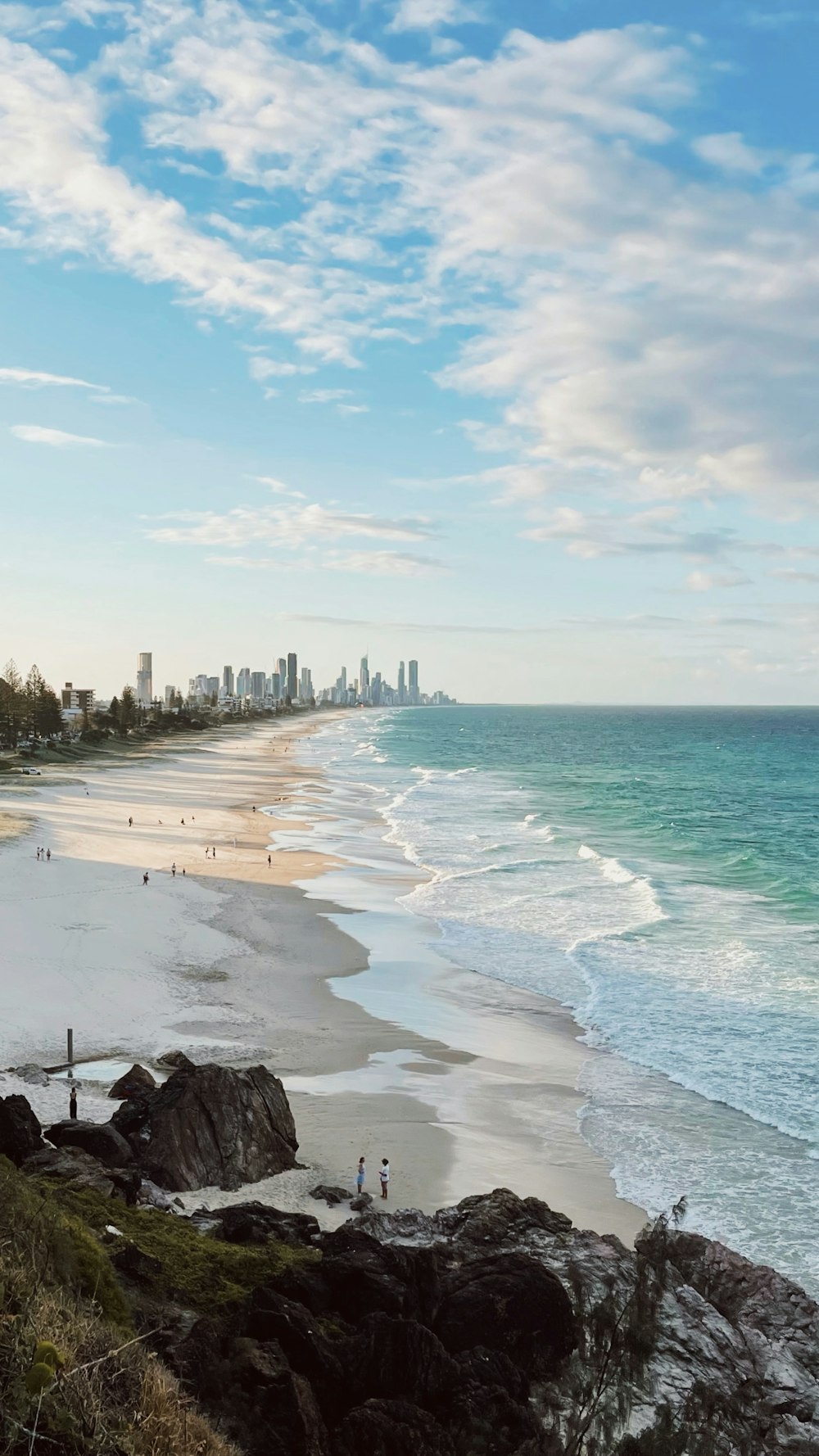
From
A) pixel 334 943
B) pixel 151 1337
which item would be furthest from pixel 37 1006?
pixel 151 1337

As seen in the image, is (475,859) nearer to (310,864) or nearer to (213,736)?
(310,864)

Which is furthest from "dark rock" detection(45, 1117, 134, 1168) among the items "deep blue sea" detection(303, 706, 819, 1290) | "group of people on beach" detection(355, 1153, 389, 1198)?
"deep blue sea" detection(303, 706, 819, 1290)

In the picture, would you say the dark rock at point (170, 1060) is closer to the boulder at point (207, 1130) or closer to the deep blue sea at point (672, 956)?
the boulder at point (207, 1130)

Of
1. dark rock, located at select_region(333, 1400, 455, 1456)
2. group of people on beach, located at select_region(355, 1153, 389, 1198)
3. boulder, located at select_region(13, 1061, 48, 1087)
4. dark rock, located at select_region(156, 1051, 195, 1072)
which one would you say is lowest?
group of people on beach, located at select_region(355, 1153, 389, 1198)

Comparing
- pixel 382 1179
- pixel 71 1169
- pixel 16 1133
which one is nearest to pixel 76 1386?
pixel 71 1169

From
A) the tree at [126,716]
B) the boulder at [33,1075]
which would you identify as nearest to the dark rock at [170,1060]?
the boulder at [33,1075]

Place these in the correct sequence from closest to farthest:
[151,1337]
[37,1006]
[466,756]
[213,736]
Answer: [151,1337]
[37,1006]
[466,756]
[213,736]

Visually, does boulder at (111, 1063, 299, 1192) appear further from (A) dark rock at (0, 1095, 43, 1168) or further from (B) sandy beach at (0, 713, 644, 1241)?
(A) dark rock at (0, 1095, 43, 1168)
